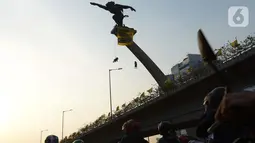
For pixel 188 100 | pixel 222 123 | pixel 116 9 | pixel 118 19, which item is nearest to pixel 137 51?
pixel 118 19

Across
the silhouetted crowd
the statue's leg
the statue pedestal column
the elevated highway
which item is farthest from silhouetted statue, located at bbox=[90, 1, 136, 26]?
the silhouetted crowd

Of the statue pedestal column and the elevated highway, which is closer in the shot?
the elevated highway

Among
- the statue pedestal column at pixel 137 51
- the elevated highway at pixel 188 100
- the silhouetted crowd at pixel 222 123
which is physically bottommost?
the silhouetted crowd at pixel 222 123

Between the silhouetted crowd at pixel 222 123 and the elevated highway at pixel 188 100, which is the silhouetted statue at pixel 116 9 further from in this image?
the silhouetted crowd at pixel 222 123

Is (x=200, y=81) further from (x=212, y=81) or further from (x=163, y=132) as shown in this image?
(x=163, y=132)

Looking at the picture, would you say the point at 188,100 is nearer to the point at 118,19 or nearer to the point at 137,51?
the point at 137,51

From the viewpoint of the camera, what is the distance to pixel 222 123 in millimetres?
2502

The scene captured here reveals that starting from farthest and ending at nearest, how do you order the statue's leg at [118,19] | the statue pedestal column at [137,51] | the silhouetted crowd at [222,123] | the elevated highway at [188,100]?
1. the statue's leg at [118,19]
2. the statue pedestal column at [137,51]
3. the elevated highway at [188,100]
4. the silhouetted crowd at [222,123]

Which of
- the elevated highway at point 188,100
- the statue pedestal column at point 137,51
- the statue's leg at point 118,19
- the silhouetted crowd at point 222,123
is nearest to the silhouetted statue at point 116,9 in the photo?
the statue's leg at point 118,19

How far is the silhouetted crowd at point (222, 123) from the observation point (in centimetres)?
183

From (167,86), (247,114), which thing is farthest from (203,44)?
(167,86)

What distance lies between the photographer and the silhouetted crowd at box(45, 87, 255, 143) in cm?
183

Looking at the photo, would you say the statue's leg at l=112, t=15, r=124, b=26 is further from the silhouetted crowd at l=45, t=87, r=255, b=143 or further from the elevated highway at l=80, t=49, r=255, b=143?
the silhouetted crowd at l=45, t=87, r=255, b=143

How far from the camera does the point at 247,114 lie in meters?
1.83
